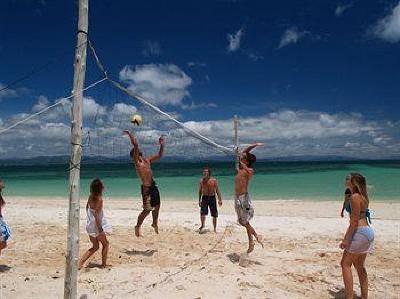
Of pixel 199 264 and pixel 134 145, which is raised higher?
pixel 134 145

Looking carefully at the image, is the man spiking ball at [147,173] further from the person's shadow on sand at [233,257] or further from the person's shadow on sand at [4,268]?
the person's shadow on sand at [4,268]

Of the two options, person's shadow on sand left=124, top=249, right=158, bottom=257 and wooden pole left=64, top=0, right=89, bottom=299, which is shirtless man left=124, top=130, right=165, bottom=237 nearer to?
person's shadow on sand left=124, top=249, right=158, bottom=257

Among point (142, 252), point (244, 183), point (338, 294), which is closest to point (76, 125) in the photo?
point (244, 183)

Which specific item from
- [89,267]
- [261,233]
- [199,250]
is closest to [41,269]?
[89,267]

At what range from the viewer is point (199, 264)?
7047 millimetres

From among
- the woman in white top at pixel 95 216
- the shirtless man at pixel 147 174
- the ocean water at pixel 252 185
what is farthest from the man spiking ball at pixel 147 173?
the ocean water at pixel 252 185

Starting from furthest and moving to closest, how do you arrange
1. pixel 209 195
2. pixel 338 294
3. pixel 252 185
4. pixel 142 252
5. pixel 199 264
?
pixel 252 185
pixel 209 195
pixel 142 252
pixel 199 264
pixel 338 294

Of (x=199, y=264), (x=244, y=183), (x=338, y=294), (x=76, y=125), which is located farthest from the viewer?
(x=244, y=183)

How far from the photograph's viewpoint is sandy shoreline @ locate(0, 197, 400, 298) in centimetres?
584

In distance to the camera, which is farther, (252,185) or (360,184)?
(252,185)

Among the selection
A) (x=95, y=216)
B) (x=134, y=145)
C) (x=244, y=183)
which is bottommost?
(x=95, y=216)

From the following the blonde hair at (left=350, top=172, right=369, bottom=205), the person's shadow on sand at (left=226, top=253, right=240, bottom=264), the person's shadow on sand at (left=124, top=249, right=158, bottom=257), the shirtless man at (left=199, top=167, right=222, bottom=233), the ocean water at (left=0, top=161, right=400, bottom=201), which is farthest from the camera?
the ocean water at (left=0, top=161, right=400, bottom=201)

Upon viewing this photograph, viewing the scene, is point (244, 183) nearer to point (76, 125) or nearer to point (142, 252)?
point (142, 252)

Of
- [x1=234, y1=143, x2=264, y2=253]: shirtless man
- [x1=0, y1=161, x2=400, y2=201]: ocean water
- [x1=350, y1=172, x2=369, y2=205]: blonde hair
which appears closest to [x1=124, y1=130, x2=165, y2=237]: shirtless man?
[x1=234, y1=143, x2=264, y2=253]: shirtless man
